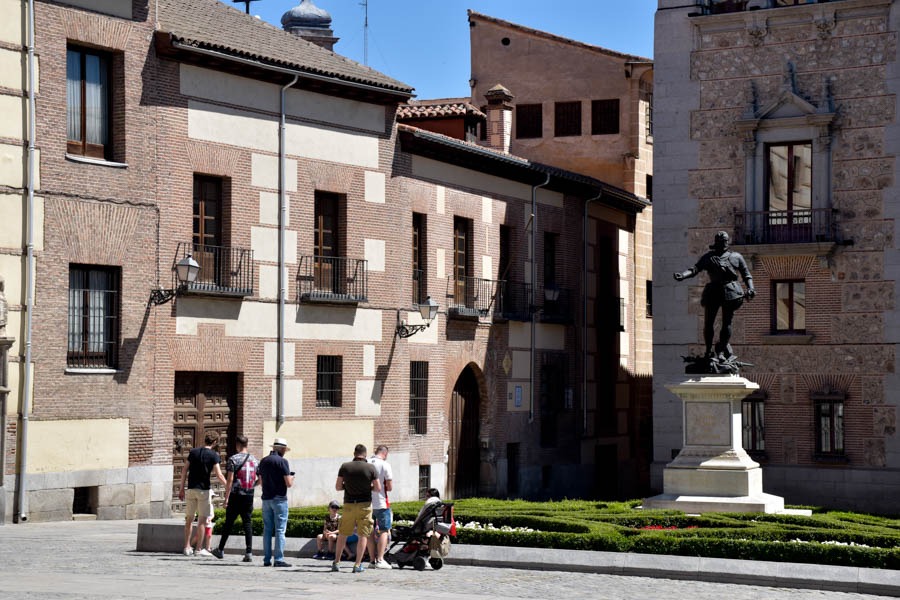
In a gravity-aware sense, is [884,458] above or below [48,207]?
below

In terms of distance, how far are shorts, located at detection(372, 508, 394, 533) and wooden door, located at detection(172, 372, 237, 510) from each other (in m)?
9.56

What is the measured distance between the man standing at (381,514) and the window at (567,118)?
28.2 metres

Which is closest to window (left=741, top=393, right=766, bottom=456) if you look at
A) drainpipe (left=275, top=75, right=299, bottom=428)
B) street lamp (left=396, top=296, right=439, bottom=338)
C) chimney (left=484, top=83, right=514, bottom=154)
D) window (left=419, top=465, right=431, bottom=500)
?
window (left=419, top=465, right=431, bottom=500)

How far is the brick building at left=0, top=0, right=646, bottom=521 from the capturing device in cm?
2592

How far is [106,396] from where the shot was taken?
2642 centimetres

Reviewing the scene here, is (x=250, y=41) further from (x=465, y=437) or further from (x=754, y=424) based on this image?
(x=754, y=424)

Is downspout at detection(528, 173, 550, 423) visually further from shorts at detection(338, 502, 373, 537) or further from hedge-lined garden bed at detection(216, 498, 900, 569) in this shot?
shorts at detection(338, 502, 373, 537)

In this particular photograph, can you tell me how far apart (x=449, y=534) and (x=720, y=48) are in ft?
63.7

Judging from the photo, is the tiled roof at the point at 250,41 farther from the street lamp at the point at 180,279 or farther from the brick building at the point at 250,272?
the street lamp at the point at 180,279

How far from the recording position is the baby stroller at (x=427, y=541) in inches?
743

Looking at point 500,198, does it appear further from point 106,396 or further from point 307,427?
point 106,396

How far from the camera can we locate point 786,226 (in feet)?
113

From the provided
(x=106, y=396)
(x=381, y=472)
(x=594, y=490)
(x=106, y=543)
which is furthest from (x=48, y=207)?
(x=594, y=490)

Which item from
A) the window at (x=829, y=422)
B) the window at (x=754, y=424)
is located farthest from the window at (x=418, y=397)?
the window at (x=829, y=422)
